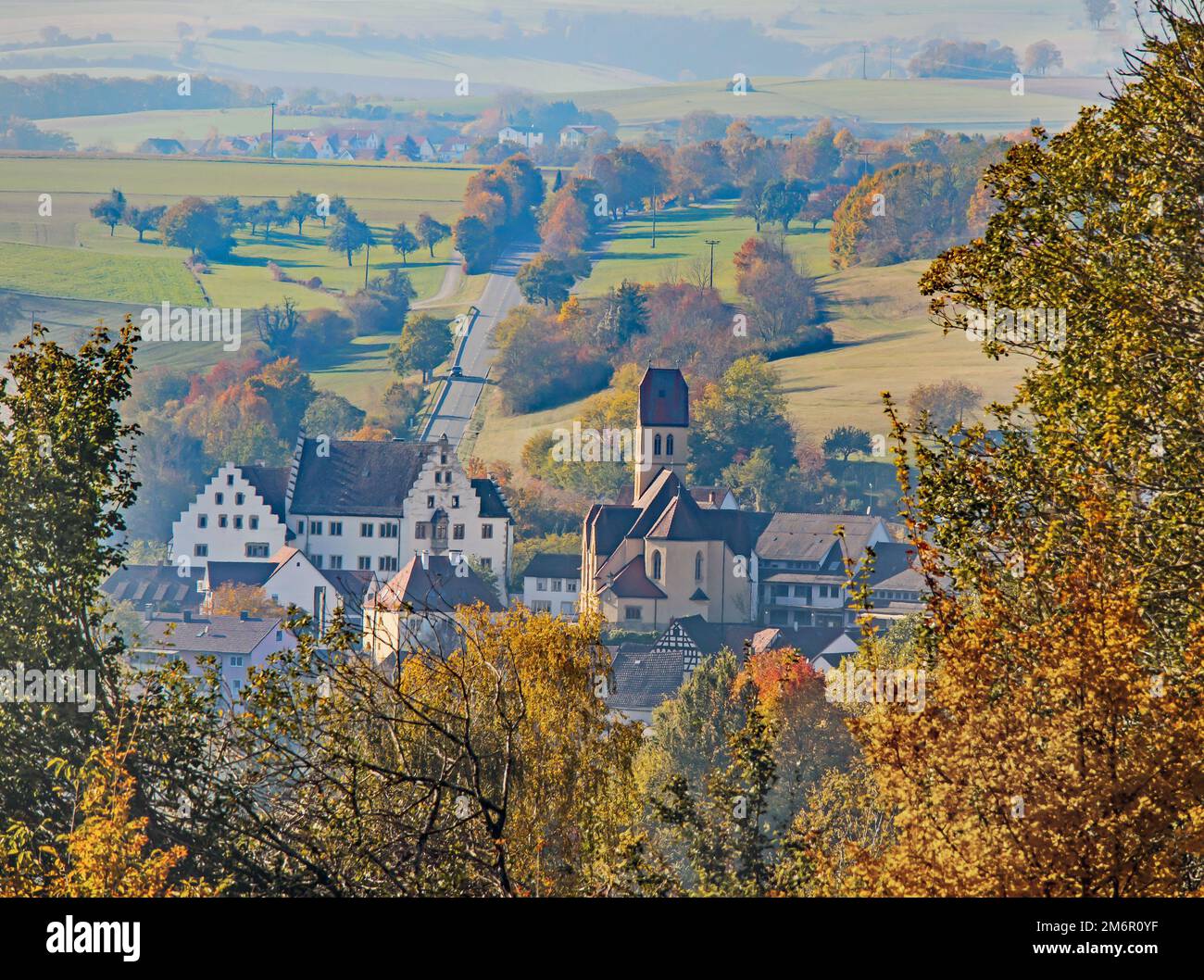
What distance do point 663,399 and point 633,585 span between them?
1979 cm

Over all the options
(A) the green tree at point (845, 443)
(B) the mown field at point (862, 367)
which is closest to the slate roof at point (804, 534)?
(A) the green tree at point (845, 443)

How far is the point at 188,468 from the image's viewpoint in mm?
152250

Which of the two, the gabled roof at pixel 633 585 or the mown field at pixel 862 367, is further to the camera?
the mown field at pixel 862 367

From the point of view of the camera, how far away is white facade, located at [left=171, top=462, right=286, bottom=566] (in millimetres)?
117250

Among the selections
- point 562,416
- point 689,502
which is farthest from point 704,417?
point 689,502

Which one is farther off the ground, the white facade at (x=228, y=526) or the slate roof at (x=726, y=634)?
the white facade at (x=228, y=526)

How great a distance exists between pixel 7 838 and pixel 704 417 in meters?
121

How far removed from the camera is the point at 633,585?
10250cm

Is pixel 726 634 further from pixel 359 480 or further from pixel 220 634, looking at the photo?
pixel 359 480

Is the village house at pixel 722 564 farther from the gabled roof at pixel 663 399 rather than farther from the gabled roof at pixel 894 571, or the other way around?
the gabled roof at pixel 663 399

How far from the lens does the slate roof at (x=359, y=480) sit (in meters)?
119

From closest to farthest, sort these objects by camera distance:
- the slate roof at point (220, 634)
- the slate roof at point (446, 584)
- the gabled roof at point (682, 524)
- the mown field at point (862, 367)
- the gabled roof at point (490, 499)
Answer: the slate roof at point (220, 634) → the slate roof at point (446, 584) → the gabled roof at point (682, 524) → the gabled roof at point (490, 499) → the mown field at point (862, 367)

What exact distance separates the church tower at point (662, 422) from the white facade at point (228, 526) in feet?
77.2

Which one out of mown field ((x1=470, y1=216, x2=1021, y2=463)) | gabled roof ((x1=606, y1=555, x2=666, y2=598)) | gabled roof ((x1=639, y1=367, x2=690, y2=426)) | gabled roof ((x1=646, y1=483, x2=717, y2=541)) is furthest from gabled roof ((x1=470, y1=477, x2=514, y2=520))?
mown field ((x1=470, y1=216, x2=1021, y2=463))
